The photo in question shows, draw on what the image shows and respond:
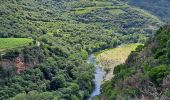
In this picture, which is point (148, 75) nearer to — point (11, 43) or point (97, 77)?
point (11, 43)

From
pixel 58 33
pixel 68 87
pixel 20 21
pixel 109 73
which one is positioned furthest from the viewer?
pixel 58 33

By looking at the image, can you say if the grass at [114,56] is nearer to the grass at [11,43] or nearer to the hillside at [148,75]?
the grass at [11,43]

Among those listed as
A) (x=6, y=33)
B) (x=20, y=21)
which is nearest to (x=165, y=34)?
(x=6, y=33)

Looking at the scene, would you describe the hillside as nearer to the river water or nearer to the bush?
the bush

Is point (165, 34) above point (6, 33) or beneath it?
above

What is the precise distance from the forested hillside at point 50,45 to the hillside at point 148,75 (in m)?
20.5

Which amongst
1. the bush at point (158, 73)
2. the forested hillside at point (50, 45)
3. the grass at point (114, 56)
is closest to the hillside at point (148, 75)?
the bush at point (158, 73)

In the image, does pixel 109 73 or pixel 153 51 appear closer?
pixel 153 51

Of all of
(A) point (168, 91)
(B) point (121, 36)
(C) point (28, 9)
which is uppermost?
(A) point (168, 91)

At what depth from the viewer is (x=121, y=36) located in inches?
6939

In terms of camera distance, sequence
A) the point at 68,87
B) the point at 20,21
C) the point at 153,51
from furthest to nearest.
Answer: the point at 20,21 → the point at 68,87 → the point at 153,51

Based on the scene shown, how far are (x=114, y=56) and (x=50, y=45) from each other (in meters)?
26.1

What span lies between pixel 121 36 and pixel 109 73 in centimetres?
5510

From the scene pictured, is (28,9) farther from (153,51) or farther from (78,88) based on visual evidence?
(153,51)
